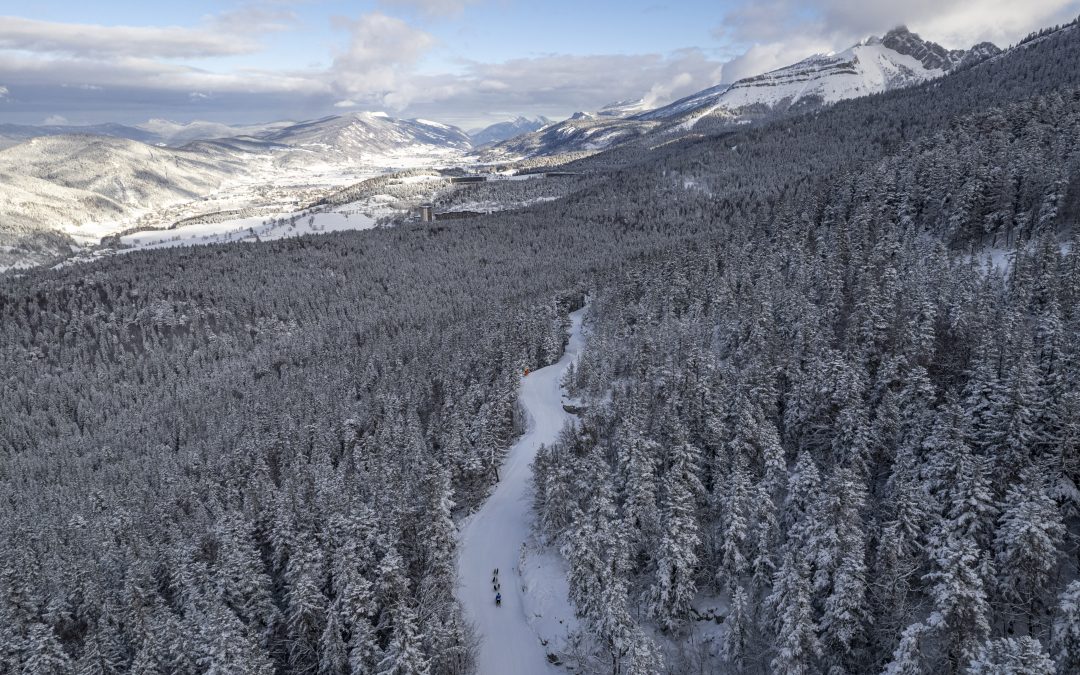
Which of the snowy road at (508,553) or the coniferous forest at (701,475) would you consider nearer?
the coniferous forest at (701,475)

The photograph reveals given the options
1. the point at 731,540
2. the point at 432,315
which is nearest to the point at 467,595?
the point at 731,540

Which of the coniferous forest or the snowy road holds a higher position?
the coniferous forest

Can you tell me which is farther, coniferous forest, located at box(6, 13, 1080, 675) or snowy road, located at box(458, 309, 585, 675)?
snowy road, located at box(458, 309, 585, 675)

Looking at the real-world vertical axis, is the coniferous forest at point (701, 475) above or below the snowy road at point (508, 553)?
above

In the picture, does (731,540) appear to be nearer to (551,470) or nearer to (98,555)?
(551,470)
